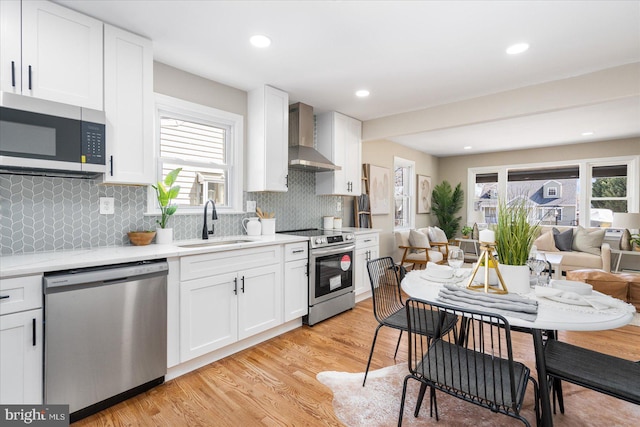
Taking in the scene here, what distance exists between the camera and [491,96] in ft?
11.5

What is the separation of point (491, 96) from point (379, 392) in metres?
3.23

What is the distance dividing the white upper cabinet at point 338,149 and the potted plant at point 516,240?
2.57 meters

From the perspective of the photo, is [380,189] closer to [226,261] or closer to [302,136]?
[302,136]

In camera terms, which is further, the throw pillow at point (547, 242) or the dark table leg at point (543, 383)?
the throw pillow at point (547, 242)

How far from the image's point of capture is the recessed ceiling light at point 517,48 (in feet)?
8.06

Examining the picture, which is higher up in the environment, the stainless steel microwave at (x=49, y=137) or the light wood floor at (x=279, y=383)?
the stainless steel microwave at (x=49, y=137)

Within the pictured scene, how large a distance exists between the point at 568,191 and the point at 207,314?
23.7 ft

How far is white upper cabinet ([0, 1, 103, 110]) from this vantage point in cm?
181

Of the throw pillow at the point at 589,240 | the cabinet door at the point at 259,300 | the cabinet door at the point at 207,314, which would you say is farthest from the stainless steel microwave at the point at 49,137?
the throw pillow at the point at 589,240

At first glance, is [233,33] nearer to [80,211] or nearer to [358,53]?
[358,53]

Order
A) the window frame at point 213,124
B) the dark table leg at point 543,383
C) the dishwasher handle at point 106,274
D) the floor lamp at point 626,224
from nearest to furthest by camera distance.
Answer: the dark table leg at point 543,383 → the dishwasher handle at point 106,274 → the window frame at point 213,124 → the floor lamp at point 626,224

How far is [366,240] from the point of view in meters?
4.23

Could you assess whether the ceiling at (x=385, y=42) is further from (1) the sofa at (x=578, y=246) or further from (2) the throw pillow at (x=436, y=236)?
(2) the throw pillow at (x=436, y=236)

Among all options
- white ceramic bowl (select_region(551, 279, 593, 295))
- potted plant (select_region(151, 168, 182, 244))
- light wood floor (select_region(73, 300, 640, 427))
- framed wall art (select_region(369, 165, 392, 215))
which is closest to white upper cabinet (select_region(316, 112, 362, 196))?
framed wall art (select_region(369, 165, 392, 215))
